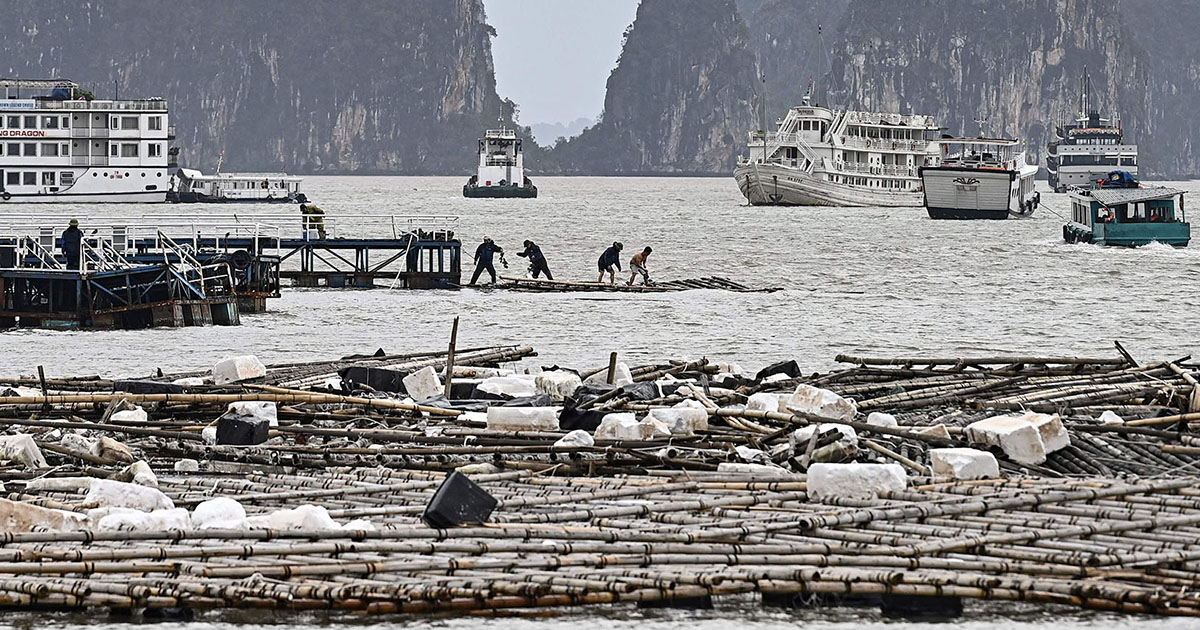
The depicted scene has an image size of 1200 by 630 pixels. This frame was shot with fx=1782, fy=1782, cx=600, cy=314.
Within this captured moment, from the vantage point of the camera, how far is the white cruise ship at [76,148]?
9594cm

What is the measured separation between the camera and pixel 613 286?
36.5 m

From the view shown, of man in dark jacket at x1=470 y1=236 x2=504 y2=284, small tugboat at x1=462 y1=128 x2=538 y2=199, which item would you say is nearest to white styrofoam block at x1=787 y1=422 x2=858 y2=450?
man in dark jacket at x1=470 y1=236 x2=504 y2=284

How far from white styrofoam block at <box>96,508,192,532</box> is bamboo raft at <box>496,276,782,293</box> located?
2633 cm

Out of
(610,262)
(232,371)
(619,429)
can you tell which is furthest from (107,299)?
(619,429)

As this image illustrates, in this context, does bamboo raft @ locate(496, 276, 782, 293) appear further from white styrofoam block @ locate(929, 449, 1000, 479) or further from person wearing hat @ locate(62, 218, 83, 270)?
white styrofoam block @ locate(929, 449, 1000, 479)

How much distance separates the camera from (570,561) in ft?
30.4

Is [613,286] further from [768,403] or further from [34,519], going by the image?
[34,519]

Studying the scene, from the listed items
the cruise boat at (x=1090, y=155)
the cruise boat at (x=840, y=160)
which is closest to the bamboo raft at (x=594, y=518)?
the cruise boat at (x=840, y=160)

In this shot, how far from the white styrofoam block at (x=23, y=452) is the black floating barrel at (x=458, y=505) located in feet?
10.4

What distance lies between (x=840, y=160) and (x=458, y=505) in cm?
9959

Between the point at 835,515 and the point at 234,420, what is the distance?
4803mm

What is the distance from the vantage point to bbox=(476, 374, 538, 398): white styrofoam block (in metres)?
15.7

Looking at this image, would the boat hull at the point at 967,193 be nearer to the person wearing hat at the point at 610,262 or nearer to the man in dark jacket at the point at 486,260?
the man in dark jacket at the point at 486,260

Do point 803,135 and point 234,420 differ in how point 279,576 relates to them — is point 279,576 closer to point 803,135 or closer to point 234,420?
point 234,420
